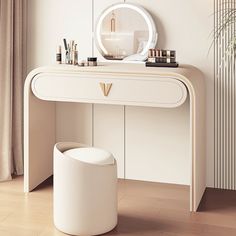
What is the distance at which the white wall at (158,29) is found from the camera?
144 inches

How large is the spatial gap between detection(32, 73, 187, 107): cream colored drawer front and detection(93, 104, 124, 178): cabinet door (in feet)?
1.65

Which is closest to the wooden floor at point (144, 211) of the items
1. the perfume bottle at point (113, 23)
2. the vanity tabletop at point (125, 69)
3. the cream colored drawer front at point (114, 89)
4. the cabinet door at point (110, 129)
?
the cabinet door at point (110, 129)

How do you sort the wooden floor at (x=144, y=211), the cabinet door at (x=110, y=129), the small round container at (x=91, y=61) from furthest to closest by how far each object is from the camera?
the cabinet door at (x=110, y=129) → the small round container at (x=91, y=61) → the wooden floor at (x=144, y=211)

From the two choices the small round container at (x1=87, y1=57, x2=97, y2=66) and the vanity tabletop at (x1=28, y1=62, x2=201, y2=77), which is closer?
the vanity tabletop at (x1=28, y1=62, x2=201, y2=77)

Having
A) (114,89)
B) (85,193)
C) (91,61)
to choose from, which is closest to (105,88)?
(114,89)

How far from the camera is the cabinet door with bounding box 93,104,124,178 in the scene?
3918 mm

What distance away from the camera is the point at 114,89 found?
133 inches

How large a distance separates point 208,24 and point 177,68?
405 millimetres

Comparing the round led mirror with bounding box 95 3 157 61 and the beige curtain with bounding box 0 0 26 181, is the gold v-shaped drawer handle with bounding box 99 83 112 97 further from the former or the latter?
the beige curtain with bounding box 0 0 26 181

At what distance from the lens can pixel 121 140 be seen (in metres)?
3.93

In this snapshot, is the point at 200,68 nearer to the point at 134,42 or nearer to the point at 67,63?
the point at 134,42

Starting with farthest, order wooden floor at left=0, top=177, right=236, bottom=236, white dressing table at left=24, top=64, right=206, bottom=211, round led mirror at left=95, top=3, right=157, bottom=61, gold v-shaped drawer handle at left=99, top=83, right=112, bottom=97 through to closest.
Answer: round led mirror at left=95, top=3, right=157, bottom=61, gold v-shaped drawer handle at left=99, top=83, right=112, bottom=97, white dressing table at left=24, top=64, right=206, bottom=211, wooden floor at left=0, top=177, right=236, bottom=236

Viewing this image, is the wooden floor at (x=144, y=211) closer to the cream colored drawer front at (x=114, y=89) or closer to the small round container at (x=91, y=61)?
the cream colored drawer front at (x=114, y=89)

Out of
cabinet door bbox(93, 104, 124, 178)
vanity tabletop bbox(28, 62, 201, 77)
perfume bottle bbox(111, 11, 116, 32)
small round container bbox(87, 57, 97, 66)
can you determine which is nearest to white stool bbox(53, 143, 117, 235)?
vanity tabletop bbox(28, 62, 201, 77)
